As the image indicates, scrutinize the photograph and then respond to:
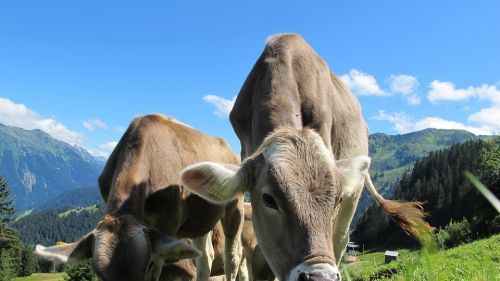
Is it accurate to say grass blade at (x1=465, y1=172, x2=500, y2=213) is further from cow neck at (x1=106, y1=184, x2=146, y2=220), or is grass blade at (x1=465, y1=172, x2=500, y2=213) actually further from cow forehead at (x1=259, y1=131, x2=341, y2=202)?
cow neck at (x1=106, y1=184, x2=146, y2=220)

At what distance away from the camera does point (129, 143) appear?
7852 mm

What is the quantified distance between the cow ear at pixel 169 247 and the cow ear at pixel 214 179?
1.01 m

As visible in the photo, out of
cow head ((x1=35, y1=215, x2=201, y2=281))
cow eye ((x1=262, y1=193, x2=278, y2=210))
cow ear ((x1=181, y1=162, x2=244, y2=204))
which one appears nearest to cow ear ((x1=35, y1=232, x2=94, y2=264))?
cow head ((x1=35, y1=215, x2=201, y2=281))

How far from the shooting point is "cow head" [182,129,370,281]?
4105 millimetres

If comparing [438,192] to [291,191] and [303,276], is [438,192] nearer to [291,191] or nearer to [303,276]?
[291,191]

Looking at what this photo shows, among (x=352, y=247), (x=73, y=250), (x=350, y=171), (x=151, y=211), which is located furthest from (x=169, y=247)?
(x=352, y=247)

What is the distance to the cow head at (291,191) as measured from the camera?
411 cm

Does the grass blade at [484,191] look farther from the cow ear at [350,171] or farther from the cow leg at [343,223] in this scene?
the cow leg at [343,223]

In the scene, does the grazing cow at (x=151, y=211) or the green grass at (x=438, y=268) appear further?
the grazing cow at (x=151, y=211)

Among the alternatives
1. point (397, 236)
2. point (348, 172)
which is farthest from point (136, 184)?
point (397, 236)

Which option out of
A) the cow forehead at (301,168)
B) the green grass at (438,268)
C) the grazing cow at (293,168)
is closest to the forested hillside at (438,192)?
the green grass at (438,268)

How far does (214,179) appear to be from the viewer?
517cm

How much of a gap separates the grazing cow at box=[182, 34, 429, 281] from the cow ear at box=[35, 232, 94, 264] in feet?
5.97

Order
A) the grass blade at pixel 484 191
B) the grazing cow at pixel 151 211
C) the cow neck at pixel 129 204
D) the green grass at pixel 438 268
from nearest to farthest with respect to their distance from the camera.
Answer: the grass blade at pixel 484 191
the green grass at pixel 438 268
the grazing cow at pixel 151 211
the cow neck at pixel 129 204
